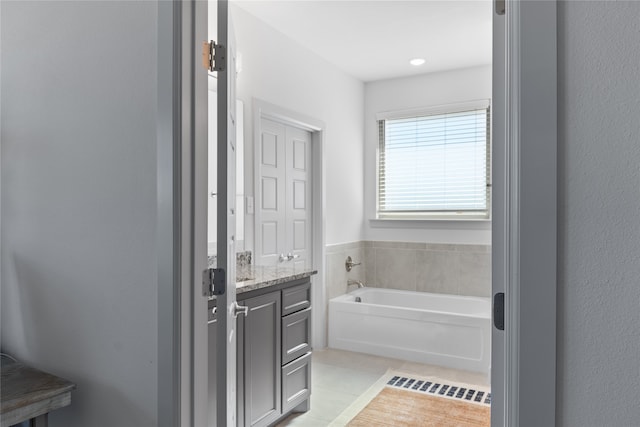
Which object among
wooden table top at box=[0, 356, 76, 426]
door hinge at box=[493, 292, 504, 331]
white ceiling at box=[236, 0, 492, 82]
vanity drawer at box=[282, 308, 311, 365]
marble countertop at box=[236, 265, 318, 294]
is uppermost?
white ceiling at box=[236, 0, 492, 82]

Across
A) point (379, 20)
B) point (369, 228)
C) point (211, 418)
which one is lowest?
point (211, 418)

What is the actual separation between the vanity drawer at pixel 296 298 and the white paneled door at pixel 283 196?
0.71 metres

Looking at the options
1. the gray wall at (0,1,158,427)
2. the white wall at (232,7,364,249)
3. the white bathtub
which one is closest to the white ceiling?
the white wall at (232,7,364,249)

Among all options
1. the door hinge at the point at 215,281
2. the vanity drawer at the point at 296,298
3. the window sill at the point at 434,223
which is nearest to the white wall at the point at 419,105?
the window sill at the point at 434,223

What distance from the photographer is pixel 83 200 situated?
5.63 ft

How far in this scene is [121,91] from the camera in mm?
1599

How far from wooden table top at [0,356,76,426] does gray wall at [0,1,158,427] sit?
0.07 meters

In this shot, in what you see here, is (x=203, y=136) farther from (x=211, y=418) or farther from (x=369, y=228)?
(x=369, y=228)

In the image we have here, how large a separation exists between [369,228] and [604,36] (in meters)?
4.37

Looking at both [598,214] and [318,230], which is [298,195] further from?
[598,214]

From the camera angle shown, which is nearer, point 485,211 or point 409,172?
point 485,211

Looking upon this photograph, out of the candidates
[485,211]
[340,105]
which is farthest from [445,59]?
[485,211]

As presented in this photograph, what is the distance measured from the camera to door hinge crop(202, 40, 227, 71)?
59.1 inches

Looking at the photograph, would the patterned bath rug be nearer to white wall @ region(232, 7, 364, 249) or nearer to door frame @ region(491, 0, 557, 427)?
white wall @ region(232, 7, 364, 249)
